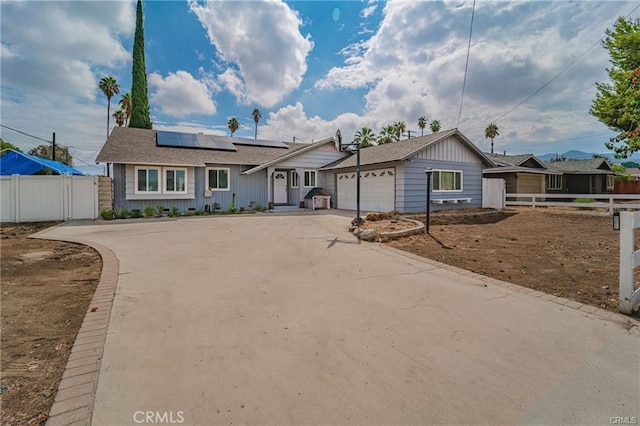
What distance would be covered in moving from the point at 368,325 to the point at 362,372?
0.87 meters

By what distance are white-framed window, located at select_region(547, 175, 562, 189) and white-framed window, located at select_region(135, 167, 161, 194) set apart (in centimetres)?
3167

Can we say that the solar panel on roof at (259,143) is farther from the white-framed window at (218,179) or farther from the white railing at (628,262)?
the white railing at (628,262)

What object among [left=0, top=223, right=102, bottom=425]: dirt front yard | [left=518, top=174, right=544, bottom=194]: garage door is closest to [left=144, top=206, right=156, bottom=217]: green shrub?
[left=0, top=223, right=102, bottom=425]: dirt front yard

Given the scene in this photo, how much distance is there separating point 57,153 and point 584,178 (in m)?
66.4

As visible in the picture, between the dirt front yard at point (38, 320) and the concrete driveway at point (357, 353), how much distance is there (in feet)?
1.21

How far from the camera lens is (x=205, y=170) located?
1722cm

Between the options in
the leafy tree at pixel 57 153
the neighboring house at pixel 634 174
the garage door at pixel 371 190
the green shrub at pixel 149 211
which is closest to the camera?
the green shrub at pixel 149 211

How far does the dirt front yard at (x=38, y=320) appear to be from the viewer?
2064 millimetres

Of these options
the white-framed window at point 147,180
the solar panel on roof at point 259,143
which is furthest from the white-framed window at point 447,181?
the white-framed window at point 147,180

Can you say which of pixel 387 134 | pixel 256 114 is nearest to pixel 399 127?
pixel 387 134

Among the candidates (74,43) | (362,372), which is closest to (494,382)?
(362,372)

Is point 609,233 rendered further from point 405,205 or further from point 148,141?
point 148,141

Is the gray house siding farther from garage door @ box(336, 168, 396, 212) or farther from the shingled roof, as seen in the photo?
the shingled roof

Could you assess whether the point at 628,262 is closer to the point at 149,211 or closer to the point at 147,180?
the point at 149,211
